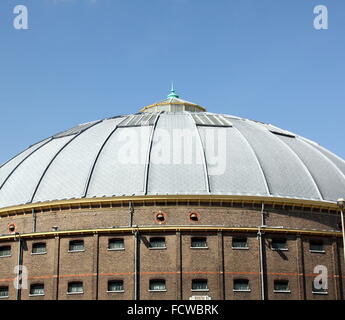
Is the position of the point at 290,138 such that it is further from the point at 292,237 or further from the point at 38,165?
the point at 38,165

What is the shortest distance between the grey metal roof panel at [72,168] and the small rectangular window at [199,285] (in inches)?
399

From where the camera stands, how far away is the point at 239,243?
1700 inches

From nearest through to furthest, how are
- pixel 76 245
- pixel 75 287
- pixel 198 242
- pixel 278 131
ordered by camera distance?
pixel 198 242 → pixel 75 287 → pixel 76 245 → pixel 278 131

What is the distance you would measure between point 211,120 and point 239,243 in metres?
13.3

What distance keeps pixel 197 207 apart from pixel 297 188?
8.07 metres

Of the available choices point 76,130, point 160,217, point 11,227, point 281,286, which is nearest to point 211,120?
point 76,130

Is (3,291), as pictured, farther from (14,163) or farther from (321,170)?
(321,170)

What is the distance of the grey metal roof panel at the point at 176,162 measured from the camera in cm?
4472

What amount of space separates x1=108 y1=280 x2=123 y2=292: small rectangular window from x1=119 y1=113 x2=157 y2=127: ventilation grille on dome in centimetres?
1394

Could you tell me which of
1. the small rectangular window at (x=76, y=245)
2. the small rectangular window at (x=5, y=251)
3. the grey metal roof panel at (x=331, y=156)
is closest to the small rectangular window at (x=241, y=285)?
the small rectangular window at (x=76, y=245)

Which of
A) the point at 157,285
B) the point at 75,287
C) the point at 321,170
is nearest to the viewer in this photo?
the point at 157,285

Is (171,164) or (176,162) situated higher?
(176,162)

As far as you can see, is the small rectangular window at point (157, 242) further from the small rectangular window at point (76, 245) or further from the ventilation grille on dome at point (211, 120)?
the ventilation grille on dome at point (211, 120)
